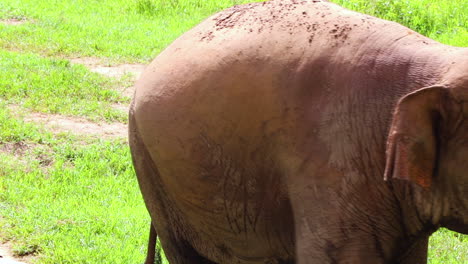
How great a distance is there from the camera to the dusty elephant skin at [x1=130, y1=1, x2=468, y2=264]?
2670 mm

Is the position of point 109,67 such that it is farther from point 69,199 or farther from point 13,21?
point 69,199

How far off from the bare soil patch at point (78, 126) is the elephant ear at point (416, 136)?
549 centimetres

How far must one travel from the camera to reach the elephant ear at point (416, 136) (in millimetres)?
2588

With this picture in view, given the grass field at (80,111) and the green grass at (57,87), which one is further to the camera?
the green grass at (57,87)

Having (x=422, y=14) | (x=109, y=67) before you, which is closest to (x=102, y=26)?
(x=109, y=67)

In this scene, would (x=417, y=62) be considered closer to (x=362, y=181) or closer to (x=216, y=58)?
(x=362, y=181)

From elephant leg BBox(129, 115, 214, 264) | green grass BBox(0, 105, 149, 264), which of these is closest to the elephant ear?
elephant leg BBox(129, 115, 214, 264)

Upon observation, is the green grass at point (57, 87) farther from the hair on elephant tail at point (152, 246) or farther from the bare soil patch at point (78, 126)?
the hair on elephant tail at point (152, 246)

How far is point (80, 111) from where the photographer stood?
28.0 ft

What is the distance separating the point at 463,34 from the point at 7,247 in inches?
215

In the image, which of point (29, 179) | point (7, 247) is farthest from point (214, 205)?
point (29, 179)

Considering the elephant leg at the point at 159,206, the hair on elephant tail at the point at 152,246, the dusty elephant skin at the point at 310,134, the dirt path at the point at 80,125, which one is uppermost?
the dusty elephant skin at the point at 310,134

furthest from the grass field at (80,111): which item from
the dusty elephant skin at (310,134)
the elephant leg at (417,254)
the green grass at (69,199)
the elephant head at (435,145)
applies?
the elephant head at (435,145)

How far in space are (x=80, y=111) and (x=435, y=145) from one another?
627 cm
